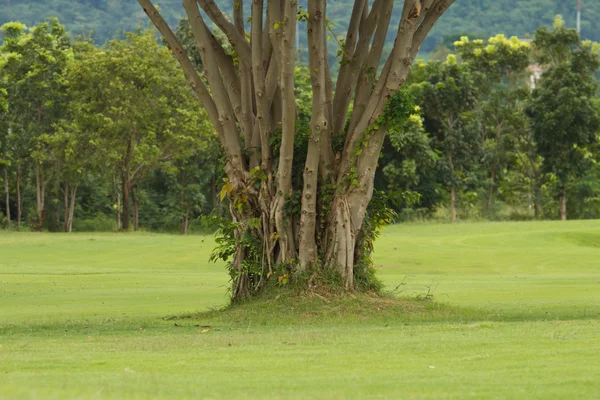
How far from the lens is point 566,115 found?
170ft

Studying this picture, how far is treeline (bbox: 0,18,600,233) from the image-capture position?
172 feet

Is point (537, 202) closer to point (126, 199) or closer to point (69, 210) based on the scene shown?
point (126, 199)

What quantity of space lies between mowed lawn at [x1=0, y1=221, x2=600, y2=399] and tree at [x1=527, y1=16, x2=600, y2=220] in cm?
3004

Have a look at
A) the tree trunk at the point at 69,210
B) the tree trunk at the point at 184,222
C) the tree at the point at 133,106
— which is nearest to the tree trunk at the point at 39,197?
the tree trunk at the point at 69,210

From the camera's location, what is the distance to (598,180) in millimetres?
58000

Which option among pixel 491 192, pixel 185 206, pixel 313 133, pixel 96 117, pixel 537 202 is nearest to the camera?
pixel 313 133

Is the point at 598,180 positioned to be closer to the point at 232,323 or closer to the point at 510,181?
the point at 510,181

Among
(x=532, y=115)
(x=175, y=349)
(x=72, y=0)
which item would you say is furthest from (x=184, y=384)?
(x=72, y=0)

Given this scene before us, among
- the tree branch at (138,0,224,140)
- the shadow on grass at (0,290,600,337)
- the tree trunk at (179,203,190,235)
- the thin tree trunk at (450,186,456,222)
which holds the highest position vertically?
the tree branch at (138,0,224,140)

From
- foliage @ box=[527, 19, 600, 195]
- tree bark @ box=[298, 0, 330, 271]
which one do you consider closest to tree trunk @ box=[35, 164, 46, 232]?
foliage @ box=[527, 19, 600, 195]

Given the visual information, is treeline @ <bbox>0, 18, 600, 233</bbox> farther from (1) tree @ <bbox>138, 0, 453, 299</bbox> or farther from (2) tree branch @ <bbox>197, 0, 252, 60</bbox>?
(2) tree branch @ <bbox>197, 0, 252, 60</bbox>

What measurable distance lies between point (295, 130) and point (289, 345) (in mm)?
5202

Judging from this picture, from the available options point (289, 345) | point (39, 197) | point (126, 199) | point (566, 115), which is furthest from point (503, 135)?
point (289, 345)

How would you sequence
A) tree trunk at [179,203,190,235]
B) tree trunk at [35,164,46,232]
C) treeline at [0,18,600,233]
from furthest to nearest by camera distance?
tree trunk at [179,203,190,235] → tree trunk at [35,164,46,232] → treeline at [0,18,600,233]
